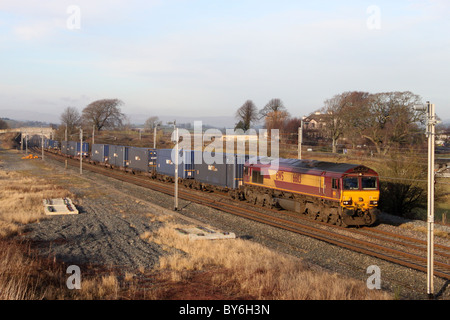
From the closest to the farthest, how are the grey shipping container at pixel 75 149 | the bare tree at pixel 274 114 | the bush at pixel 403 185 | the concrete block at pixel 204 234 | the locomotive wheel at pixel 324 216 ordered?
1. the concrete block at pixel 204 234
2. the locomotive wheel at pixel 324 216
3. the bush at pixel 403 185
4. the grey shipping container at pixel 75 149
5. the bare tree at pixel 274 114

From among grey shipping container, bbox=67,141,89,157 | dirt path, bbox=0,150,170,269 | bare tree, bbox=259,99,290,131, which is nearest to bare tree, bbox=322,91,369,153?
bare tree, bbox=259,99,290,131

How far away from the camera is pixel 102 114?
115 m

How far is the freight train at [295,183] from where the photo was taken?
63.2 ft

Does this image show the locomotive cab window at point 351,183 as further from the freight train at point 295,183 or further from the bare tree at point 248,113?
the bare tree at point 248,113

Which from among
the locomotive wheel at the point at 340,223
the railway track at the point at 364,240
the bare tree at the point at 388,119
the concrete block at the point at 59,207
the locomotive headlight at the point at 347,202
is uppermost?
the bare tree at the point at 388,119

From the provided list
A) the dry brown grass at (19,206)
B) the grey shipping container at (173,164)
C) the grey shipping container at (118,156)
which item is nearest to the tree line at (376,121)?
the grey shipping container at (173,164)

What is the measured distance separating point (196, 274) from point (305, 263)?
13.7 ft

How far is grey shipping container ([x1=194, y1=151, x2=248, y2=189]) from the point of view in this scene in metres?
28.2

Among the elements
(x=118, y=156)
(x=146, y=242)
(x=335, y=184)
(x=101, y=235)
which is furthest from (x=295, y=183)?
(x=118, y=156)

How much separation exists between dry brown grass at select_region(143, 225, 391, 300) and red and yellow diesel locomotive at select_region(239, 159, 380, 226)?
6.77 meters

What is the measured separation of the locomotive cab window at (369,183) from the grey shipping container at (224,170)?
411 inches

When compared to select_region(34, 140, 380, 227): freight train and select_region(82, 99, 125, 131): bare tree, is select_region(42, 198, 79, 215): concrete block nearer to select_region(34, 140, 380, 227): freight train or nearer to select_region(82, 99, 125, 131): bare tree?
select_region(34, 140, 380, 227): freight train
